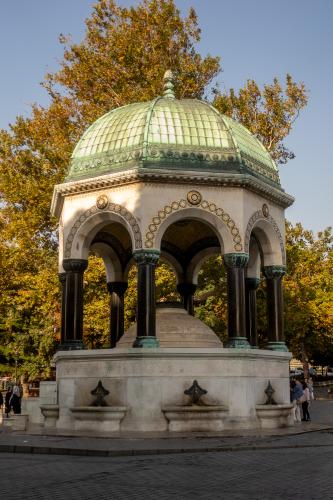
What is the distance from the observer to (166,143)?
693 inches

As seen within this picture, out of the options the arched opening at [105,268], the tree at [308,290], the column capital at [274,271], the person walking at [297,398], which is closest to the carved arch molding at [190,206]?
the arched opening at [105,268]

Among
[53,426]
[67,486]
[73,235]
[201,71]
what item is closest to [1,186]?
[201,71]

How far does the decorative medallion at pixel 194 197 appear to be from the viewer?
17172mm

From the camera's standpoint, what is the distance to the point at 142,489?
8.62 metres

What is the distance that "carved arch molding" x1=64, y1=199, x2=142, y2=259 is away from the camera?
16859 mm

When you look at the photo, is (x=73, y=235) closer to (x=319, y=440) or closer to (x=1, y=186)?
(x=319, y=440)

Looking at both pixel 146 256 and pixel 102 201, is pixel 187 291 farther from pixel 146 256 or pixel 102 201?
pixel 102 201

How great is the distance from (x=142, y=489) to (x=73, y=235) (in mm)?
10267

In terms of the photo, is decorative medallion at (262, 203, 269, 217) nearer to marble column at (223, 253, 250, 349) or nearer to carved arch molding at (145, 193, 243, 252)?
carved arch molding at (145, 193, 243, 252)

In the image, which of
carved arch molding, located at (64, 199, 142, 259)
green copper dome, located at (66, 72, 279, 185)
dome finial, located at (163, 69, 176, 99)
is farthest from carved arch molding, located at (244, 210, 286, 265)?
dome finial, located at (163, 69, 176, 99)

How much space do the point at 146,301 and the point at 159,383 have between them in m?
2.03

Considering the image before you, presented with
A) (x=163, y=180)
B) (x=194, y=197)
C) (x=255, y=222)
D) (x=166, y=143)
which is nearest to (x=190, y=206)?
(x=194, y=197)

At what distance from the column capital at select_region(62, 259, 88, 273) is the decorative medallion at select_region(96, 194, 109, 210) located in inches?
64.5

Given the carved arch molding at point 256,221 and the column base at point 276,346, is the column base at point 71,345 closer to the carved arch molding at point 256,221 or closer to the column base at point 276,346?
the carved arch molding at point 256,221
